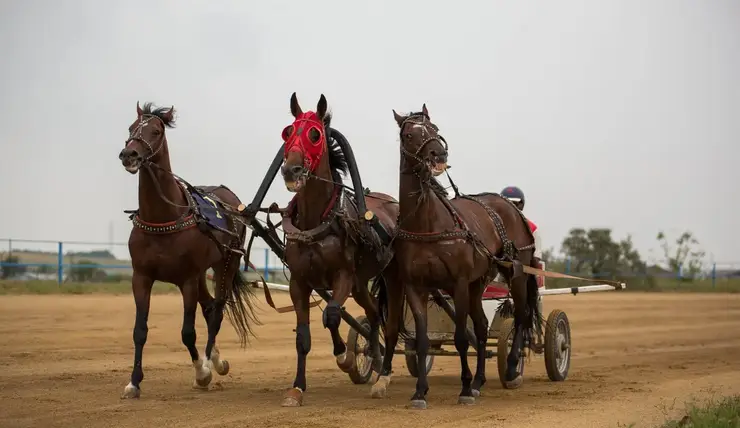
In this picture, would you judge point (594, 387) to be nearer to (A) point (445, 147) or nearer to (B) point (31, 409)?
(A) point (445, 147)

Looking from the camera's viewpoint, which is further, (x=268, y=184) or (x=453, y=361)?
(x=453, y=361)

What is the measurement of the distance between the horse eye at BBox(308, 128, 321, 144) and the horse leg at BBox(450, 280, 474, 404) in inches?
73.0

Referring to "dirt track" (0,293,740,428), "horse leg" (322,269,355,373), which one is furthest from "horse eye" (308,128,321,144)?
"dirt track" (0,293,740,428)

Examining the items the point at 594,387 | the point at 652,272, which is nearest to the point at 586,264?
the point at 652,272

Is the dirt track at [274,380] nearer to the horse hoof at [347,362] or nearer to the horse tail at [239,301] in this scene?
the horse hoof at [347,362]

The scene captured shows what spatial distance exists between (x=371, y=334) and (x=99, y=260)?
69.8 feet

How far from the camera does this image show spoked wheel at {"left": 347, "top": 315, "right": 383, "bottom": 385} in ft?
37.1

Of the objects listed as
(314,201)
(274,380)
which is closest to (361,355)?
(274,380)

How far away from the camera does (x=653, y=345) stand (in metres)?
18.6

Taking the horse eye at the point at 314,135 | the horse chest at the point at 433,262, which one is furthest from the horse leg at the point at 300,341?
the horse eye at the point at 314,135

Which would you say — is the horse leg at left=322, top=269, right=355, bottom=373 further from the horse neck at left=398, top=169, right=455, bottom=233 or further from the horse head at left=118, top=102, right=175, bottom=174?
the horse head at left=118, top=102, right=175, bottom=174

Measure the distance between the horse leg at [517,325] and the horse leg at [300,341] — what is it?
290 centimetres

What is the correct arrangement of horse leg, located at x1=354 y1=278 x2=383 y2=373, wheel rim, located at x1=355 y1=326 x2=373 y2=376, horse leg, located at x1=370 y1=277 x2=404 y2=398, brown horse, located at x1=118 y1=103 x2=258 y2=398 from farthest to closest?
wheel rim, located at x1=355 y1=326 x2=373 y2=376, horse leg, located at x1=354 y1=278 x2=383 y2=373, horse leg, located at x1=370 y1=277 x2=404 y2=398, brown horse, located at x1=118 y1=103 x2=258 y2=398

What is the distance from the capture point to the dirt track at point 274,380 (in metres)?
8.35
